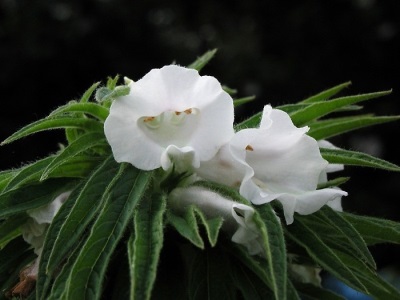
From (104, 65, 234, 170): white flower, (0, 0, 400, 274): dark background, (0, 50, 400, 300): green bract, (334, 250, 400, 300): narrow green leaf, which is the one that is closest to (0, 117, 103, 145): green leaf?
(0, 50, 400, 300): green bract

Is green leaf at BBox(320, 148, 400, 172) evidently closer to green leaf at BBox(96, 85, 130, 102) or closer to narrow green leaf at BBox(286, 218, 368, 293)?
narrow green leaf at BBox(286, 218, 368, 293)

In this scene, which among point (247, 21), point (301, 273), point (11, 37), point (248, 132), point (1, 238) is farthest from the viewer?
point (247, 21)

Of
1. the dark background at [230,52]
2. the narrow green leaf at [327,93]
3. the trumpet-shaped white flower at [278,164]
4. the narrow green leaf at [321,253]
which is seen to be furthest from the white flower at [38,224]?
the dark background at [230,52]

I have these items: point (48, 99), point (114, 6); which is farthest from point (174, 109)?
point (114, 6)

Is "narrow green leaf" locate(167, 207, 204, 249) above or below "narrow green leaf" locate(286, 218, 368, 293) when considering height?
above

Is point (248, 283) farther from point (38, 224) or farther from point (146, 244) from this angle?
point (38, 224)

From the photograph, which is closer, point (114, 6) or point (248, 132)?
point (248, 132)

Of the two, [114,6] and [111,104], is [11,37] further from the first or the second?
[111,104]
